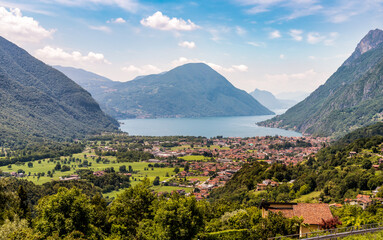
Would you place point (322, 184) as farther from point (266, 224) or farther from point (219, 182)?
point (219, 182)

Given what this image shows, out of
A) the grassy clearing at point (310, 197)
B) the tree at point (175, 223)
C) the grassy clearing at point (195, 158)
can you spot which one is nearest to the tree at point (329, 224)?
the tree at point (175, 223)

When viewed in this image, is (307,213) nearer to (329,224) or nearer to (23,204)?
(329,224)

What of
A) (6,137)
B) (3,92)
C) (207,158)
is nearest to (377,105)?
(207,158)

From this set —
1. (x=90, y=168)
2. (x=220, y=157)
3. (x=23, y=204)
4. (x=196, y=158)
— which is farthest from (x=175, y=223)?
(x=196, y=158)

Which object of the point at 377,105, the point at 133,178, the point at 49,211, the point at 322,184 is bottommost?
the point at 133,178

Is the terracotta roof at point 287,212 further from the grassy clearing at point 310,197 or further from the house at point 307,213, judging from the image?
the grassy clearing at point 310,197
